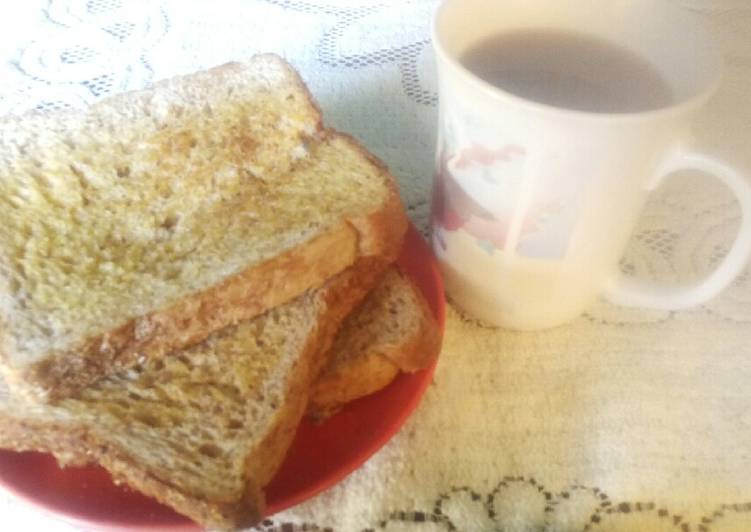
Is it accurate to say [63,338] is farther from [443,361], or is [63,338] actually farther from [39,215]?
[443,361]

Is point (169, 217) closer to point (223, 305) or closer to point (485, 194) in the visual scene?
point (223, 305)

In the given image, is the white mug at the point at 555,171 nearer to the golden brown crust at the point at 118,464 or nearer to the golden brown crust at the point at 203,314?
the golden brown crust at the point at 203,314

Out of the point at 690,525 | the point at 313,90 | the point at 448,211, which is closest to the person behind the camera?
the point at 690,525

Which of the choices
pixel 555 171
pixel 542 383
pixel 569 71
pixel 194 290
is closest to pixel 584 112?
pixel 555 171

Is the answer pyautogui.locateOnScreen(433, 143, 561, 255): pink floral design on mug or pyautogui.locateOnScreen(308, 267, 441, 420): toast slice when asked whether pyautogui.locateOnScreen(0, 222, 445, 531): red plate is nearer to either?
pyautogui.locateOnScreen(308, 267, 441, 420): toast slice

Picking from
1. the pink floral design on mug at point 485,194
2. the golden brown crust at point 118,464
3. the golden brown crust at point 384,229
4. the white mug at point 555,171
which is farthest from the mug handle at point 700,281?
the golden brown crust at point 118,464

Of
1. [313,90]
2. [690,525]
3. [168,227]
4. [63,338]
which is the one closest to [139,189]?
[168,227]
